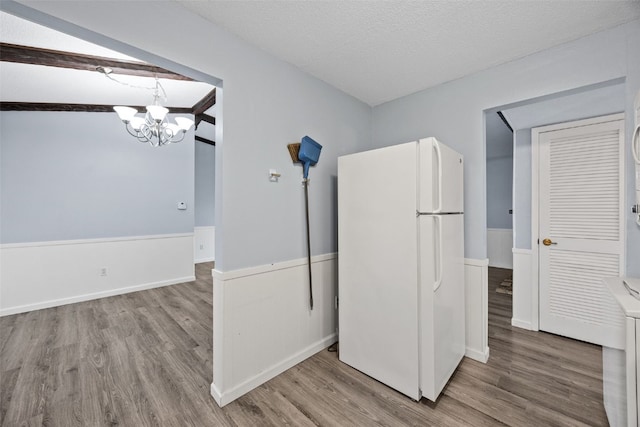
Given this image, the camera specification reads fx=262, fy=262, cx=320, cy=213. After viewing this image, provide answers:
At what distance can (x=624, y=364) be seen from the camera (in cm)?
123

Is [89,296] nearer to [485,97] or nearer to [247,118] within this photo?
[247,118]

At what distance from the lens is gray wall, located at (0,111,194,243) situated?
3.30 m

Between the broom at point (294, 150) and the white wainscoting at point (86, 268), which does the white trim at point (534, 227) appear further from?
the white wainscoting at point (86, 268)

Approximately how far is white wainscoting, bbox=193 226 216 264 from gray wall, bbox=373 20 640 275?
4.95m

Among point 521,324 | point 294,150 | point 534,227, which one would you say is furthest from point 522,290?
point 294,150

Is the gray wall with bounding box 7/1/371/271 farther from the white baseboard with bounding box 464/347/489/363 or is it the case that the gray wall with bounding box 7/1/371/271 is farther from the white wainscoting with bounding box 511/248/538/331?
the white wainscoting with bounding box 511/248/538/331

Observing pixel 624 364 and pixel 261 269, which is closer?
pixel 624 364

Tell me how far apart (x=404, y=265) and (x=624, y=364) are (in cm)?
108

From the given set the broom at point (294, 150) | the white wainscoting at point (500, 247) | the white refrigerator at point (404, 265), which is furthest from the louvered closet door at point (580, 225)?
the white wainscoting at point (500, 247)

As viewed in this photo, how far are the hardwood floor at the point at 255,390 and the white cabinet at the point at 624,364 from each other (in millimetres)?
312

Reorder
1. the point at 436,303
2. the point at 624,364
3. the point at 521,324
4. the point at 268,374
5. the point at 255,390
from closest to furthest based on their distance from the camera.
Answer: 1. the point at 624,364
2. the point at 436,303
3. the point at 255,390
4. the point at 268,374
5. the point at 521,324

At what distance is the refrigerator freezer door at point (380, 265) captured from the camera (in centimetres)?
175

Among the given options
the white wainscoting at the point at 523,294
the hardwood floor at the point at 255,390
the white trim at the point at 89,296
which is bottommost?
the hardwood floor at the point at 255,390

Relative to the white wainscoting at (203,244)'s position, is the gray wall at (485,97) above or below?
above
